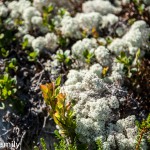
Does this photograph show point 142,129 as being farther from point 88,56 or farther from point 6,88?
point 6,88

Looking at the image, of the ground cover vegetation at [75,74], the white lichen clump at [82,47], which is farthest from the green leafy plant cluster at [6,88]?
the white lichen clump at [82,47]

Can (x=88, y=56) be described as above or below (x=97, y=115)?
above

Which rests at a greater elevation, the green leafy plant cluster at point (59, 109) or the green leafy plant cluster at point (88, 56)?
the green leafy plant cluster at point (88, 56)

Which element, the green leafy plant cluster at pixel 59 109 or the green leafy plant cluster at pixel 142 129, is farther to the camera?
the green leafy plant cluster at pixel 59 109

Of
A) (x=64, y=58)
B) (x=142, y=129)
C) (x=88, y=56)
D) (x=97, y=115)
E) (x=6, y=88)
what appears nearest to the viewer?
(x=142, y=129)

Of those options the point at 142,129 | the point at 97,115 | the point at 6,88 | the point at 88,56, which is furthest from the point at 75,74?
the point at 142,129

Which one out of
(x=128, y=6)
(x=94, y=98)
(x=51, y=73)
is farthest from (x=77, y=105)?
(x=128, y=6)

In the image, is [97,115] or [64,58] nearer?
[97,115]

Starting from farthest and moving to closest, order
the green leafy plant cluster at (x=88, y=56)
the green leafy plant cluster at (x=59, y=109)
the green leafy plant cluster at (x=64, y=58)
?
1. the green leafy plant cluster at (x=64, y=58)
2. the green leafy plant cluster at (x=88, y=56)
3. the green leafy plant cluster at (x=59, y=109)

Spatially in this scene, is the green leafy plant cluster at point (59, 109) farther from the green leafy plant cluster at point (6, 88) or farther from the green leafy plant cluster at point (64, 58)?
the green leafy plant cluster at point (64, 58)

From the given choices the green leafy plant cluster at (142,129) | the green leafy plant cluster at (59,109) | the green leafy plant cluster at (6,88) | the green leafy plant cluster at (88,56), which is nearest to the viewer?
the green leafy plant cluster at (142,129)

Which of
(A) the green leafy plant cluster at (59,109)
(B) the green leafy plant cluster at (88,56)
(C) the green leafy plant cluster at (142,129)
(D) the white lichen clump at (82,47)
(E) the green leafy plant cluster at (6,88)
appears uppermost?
(D) the white lichen clump at (82,47)
